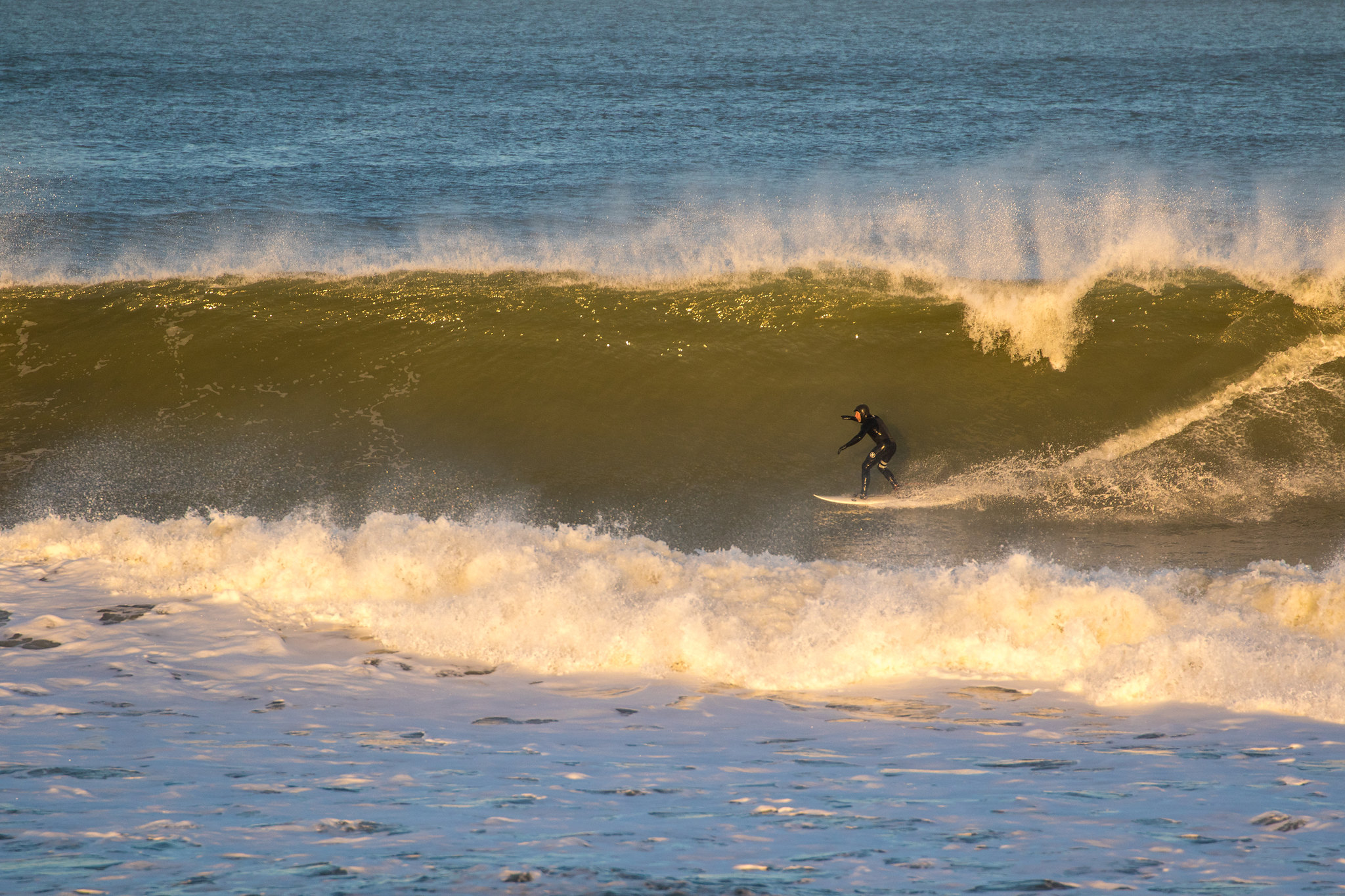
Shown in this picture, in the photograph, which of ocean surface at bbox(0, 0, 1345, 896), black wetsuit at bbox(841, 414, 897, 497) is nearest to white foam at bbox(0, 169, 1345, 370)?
ocean surface at bbox(0, 0, 1345, 896)

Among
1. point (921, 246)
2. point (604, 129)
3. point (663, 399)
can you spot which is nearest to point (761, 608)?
point (663, 399)

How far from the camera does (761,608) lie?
6.39 m

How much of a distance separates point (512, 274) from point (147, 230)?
9.70m

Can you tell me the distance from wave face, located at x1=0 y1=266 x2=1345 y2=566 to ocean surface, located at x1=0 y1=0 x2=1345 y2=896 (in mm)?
59

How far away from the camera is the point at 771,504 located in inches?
362

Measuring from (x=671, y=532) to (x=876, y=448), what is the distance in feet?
7.00

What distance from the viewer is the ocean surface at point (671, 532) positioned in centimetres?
382

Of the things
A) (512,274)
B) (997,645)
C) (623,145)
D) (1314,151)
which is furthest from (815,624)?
(1314,151)

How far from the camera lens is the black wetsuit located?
9.16 metres

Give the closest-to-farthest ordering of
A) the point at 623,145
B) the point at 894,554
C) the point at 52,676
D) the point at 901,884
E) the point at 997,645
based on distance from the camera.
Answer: the point at 901,884
the point at 52,676
the point at 997,645
the point at 894,554
the point at 623,145

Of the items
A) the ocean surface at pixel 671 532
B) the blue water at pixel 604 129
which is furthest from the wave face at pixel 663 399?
the blue water at pixel 604 129

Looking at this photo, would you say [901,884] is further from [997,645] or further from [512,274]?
[512,274]

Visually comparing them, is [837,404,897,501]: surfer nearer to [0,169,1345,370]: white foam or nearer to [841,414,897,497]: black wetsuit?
[841,414,897,497]: black wetsuit

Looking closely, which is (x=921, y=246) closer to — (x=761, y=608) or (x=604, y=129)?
(x=761, y=608)
